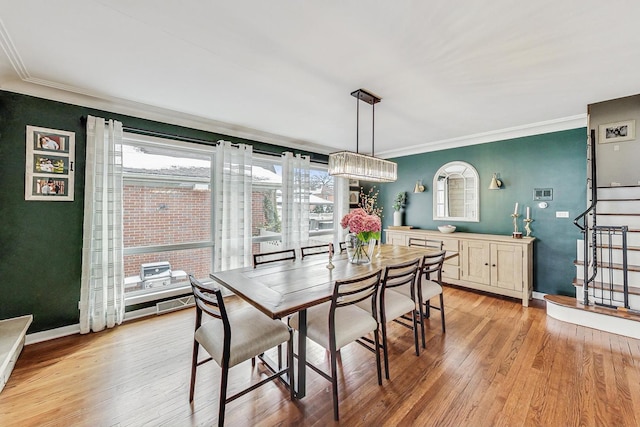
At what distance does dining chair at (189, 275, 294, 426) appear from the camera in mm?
1586

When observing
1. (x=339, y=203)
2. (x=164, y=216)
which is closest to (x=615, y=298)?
(x=339, y=203)

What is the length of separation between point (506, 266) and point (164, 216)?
4.83 metres

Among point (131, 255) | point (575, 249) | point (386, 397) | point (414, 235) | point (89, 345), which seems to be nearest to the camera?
point (386, 397)

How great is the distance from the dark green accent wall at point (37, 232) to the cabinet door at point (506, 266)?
5349 millimetres

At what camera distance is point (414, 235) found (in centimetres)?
477

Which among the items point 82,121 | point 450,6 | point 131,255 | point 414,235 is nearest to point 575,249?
point 414,235

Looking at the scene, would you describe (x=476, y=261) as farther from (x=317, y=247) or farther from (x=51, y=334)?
(x=51, y=334)

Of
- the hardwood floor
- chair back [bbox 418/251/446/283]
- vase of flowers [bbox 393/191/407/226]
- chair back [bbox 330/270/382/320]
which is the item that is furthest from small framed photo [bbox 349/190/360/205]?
chair back [bbox 330/270/382/320]

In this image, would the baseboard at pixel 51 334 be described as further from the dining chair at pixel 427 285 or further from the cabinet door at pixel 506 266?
the cabinet door at pixel 506 266

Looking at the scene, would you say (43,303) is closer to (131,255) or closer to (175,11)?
(131,255)

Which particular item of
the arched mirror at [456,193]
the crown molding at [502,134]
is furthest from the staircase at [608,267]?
the arched mirror at [456,193]

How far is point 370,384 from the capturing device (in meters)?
2.04

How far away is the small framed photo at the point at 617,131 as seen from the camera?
10.5 feet

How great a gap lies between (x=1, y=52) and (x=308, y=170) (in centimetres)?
360
